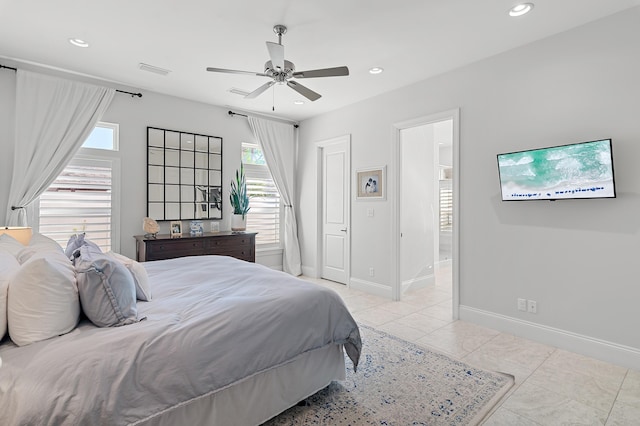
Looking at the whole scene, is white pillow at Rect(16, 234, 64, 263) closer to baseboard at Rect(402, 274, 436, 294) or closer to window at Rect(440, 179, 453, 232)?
baseboard at Rect(402, 274, 436, 294)

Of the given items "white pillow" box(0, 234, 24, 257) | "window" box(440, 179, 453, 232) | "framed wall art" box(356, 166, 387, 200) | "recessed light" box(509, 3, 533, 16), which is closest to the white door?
"framed wall art" box(356, 166, 387, 200)

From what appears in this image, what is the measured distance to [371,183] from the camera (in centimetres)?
475

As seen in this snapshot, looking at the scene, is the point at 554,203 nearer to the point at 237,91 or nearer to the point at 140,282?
the point at 140,282

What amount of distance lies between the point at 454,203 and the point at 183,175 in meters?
3.64

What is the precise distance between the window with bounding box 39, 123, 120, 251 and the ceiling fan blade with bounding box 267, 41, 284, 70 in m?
2.69

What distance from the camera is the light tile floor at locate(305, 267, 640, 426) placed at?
6.71ft

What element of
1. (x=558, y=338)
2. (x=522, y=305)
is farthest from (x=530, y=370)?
(x=522, y=305)

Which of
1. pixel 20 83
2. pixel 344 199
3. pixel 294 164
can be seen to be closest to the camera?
pixel 20 83

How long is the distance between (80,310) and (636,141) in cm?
393

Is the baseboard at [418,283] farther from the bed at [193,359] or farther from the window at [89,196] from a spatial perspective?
the window at [89,196]

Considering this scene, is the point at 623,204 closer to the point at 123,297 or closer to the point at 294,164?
the point at 123,297

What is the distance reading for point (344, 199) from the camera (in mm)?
5309

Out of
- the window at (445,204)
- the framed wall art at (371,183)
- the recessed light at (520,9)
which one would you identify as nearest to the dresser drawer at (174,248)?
the framed wall art at (371,183)

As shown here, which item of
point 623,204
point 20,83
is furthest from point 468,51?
point 20,83
